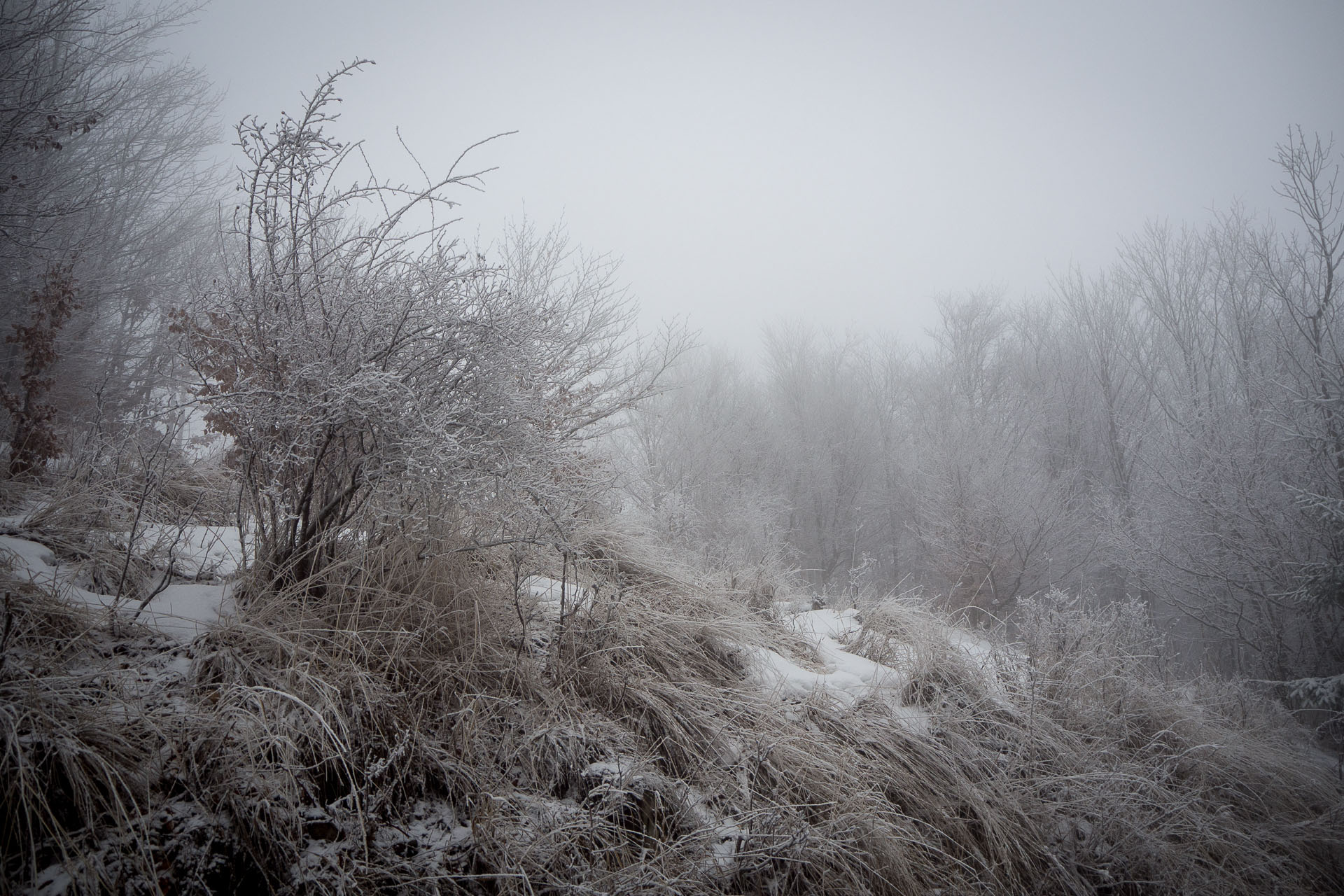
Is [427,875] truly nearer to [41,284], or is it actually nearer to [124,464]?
[124,464]

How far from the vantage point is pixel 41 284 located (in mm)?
8023

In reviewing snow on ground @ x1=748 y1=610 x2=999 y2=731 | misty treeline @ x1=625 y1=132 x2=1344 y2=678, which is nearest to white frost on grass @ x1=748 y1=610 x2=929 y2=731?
snow on ground @ x1=748 y1=610 x2=999 y2=731

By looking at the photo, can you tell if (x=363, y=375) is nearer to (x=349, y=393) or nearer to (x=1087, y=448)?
(x=349, y=393)

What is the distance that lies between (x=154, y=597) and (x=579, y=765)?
5.05 feet

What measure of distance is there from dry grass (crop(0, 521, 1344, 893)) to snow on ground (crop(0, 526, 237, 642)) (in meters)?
0.09

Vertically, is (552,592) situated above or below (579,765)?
above

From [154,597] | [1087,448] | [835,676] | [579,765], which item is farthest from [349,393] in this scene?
[1087,448]

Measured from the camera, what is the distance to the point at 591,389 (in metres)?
8.50

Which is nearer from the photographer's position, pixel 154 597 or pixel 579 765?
pixel 154 597

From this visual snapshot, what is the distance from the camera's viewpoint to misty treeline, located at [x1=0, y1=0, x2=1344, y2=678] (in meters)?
2.23

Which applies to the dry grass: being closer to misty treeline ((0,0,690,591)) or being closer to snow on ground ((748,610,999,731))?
snow on ground ((748,610,999,731))

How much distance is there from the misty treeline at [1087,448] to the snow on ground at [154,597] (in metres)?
3.48

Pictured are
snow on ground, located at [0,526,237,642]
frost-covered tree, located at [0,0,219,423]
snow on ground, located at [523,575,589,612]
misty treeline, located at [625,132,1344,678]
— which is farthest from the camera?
misty treeline, located at [625,132,1344,678]

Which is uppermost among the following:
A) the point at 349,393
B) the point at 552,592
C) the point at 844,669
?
the point at 349,393
